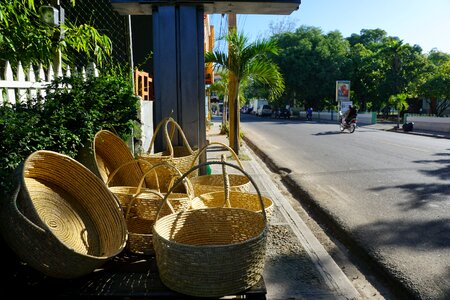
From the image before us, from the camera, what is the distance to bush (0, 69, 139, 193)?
2.50m

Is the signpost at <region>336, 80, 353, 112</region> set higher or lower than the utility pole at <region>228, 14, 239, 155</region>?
higher

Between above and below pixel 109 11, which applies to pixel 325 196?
below

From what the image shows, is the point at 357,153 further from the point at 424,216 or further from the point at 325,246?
the point at 325,246

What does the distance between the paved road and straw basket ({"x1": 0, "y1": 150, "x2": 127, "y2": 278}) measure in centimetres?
241

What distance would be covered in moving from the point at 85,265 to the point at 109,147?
1.93 meters

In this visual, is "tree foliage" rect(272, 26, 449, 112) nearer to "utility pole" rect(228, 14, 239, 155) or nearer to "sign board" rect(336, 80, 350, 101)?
"sign board" rect(336, 80, 350, 101)

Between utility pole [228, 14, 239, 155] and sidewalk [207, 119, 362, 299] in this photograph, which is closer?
sidewalk [207, 119, 362, 299]

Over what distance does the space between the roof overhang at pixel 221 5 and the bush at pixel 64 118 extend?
33.1 inches

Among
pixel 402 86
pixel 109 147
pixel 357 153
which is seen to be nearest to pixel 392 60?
pixel 402 86

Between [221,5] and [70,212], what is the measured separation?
9.67 feet

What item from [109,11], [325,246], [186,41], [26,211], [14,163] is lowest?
[325,246]

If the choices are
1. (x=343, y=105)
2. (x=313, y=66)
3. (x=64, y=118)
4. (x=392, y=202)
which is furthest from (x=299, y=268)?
(x=313, y=66)

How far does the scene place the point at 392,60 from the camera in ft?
112

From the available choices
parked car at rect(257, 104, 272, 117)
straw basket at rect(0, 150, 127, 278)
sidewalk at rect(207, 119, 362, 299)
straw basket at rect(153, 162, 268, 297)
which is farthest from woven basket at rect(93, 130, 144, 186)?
parked car at rect(257, 104, 272, 117)
